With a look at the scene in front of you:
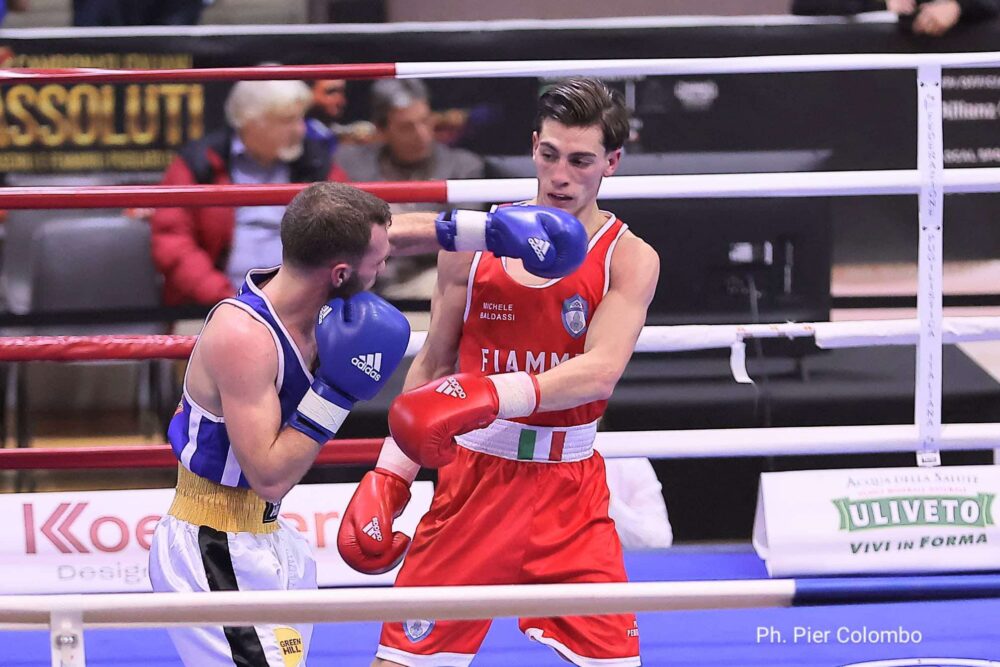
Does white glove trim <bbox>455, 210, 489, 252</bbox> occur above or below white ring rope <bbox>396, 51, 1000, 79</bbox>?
below

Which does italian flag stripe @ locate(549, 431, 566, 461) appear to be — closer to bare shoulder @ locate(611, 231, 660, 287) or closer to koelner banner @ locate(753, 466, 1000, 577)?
bare shoulder @ locate(611, 231, 660, 287)

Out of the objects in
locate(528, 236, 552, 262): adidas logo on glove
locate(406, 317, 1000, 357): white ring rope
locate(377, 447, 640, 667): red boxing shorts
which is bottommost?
locate(377, 447, 640, 667): red boxing shorts

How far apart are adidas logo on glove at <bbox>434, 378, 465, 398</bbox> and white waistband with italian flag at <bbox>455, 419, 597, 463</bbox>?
0.26 metres

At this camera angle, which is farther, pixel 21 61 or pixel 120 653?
pixel 21 61

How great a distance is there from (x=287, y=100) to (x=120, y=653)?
1.62 m

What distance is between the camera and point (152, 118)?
3789mm

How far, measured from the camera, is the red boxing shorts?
2.41 m

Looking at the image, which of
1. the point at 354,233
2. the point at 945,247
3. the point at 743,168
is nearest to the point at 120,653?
the point at 354,233

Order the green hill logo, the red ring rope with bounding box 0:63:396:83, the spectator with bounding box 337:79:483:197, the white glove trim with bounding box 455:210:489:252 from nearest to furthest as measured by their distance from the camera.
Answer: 1. the white glove trim with bounding box 455:210:489:252
2. the red ring rope with bounding box 0:63:396:83
3. the green hill logo
4. the spectator with bounding box 337:79:483:197

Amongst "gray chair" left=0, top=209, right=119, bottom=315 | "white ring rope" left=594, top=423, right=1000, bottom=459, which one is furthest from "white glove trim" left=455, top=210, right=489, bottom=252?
"gray chair" left=0, top=209, right=119, bottom=315

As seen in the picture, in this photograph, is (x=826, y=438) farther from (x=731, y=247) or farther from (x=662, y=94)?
(x=662, y=94)

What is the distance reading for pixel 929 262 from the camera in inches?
125

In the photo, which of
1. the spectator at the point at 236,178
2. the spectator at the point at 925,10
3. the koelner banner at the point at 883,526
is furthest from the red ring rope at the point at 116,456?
the spectator at the point at 925,10

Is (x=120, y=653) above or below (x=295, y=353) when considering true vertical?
below
